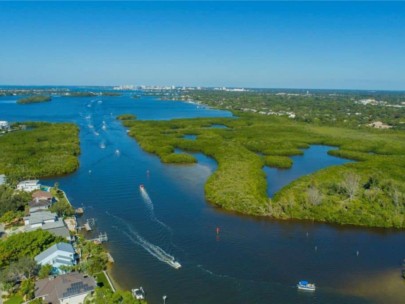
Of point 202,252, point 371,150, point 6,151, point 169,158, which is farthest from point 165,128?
point 202,252

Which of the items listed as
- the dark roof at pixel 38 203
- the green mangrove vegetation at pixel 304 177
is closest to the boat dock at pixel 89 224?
the dark roof at pixel 38 203

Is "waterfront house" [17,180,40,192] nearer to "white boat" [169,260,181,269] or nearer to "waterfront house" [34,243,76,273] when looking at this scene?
"waterfront house" [34,243,76,273]

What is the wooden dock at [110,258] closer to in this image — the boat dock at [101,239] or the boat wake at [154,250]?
the boat dock at [101,239]

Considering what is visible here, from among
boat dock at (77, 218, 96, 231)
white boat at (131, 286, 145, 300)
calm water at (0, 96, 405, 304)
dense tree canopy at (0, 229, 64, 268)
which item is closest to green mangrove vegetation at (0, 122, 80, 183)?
calm water at (0, 96, 405, 304)

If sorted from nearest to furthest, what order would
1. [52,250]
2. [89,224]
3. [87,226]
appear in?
1. [52,250]
2. [87,226]
3. [89,224]

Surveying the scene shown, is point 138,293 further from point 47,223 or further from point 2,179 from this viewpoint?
point 2,179

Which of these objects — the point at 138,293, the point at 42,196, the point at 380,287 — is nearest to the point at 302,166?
the point at 380,287

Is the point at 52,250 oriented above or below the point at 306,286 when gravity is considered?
above

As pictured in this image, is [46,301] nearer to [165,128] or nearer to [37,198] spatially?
[37,198]
